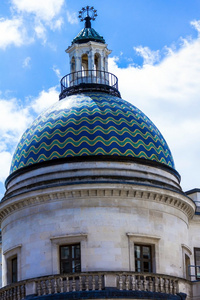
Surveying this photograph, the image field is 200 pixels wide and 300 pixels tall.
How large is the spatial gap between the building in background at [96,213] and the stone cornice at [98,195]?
0.12 feet

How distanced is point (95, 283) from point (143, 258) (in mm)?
2501

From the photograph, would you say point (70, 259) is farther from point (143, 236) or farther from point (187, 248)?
point (187, 248)

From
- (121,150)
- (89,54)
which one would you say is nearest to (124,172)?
(121,150)

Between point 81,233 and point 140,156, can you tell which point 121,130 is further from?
point 81,233

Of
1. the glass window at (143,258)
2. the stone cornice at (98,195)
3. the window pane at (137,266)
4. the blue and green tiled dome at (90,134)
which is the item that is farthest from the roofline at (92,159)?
the window pane at (137,266)

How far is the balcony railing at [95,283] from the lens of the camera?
26.2 meters

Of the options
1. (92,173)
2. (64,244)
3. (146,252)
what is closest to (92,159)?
(92,173)

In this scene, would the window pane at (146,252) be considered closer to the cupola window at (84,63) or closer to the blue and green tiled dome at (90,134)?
the blue and green tiled dome at (90,134)

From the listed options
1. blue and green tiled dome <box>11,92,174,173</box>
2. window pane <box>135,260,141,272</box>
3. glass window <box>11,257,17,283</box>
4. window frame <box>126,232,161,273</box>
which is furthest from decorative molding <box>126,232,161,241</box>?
glass window <box>11,257,17,283</box>

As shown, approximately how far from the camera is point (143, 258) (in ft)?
91.4

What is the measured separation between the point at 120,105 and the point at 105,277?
8.25 m

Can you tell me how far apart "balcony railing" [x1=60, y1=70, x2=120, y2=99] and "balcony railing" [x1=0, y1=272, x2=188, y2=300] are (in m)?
9.56

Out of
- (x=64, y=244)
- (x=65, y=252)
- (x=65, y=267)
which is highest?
(x=64, y=244)

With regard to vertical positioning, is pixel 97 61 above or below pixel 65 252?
above
